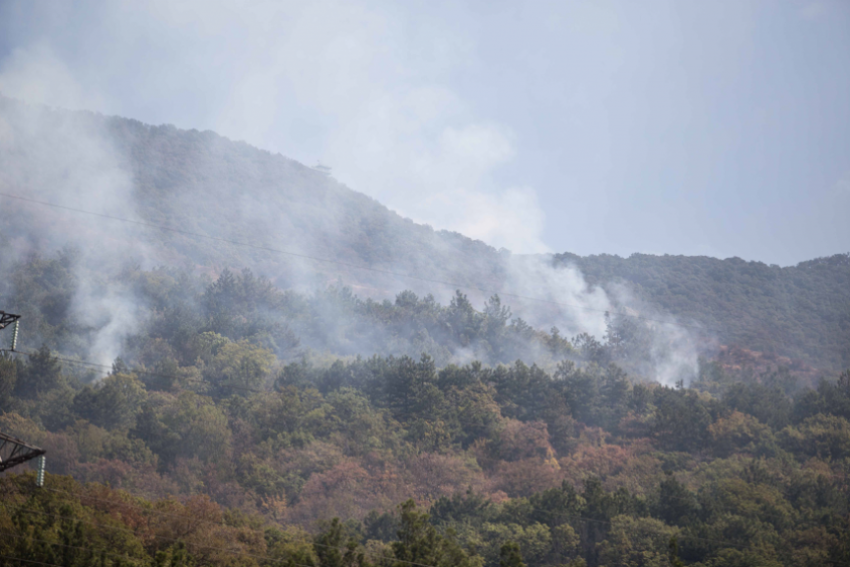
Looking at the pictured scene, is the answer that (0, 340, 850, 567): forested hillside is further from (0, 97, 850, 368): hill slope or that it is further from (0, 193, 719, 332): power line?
(0, 193, 719, 332): power line

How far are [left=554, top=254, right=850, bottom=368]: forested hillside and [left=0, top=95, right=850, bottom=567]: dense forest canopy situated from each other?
2.26 feet

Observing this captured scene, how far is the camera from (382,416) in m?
56.2

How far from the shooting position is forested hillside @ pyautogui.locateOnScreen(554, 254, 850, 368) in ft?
Result: 328

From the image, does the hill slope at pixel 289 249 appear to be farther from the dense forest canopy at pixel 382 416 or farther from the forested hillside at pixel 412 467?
the forested hillside at pixel 412 467

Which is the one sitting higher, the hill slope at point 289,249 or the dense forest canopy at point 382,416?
the hill slope at point 289,249

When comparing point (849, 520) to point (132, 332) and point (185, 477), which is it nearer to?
point (185, 477)

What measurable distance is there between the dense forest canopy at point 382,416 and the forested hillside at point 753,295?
69cm

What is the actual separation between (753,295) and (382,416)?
90.5 m

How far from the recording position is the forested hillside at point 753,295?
100 meters

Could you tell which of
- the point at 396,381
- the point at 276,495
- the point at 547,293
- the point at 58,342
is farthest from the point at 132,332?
the point at 547,293

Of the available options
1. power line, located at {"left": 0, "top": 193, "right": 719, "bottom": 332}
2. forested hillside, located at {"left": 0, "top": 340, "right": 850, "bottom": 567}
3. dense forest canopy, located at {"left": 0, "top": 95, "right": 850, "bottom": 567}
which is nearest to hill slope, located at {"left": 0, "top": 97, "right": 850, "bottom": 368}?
power line, located at {"left": 0, "top": 193, "right": 719, "bottom": 332}

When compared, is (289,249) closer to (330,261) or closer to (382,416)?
(330,261)

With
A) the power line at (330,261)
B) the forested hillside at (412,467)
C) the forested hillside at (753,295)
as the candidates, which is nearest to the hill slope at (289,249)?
the forested hillside at (753,295)

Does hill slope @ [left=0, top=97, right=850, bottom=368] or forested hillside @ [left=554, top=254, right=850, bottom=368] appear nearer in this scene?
forested hillside @ [left=554, top=254, right=850, bottom=368]
